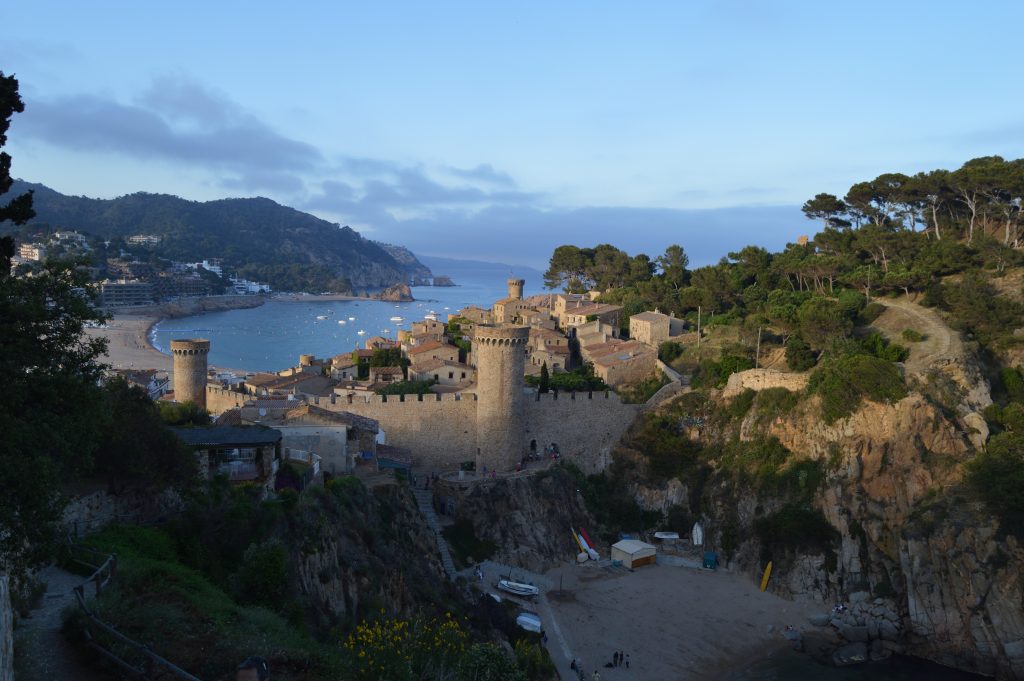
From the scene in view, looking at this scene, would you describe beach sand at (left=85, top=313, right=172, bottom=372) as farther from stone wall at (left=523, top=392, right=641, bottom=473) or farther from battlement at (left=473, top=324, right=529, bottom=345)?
stone wall at (left=523, top=392, right=641, bottom=473)

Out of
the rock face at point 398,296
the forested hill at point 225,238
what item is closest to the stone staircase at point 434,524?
the rock face at point 398,296

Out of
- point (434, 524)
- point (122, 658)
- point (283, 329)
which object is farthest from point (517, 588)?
point (283, 329)

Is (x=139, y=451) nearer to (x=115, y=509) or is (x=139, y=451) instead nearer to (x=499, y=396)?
(x=115, y=509)

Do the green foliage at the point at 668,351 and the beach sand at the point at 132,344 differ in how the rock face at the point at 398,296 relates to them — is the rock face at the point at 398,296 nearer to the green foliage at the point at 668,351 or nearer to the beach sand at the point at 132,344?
the beach sand at the point at 132,344

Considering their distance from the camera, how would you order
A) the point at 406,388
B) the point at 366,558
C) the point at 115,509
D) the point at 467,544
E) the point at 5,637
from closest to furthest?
the point at 5,637 < the point at 115,509 < the point at 366,558 < the point at 467,544 < the point at 406,388

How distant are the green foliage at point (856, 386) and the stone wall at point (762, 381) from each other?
92 cm

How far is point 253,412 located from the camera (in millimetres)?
22078

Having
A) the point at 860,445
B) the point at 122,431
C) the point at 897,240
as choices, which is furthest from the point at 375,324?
the point at 122,431

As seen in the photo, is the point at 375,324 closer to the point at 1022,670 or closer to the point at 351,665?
the point at 1022,670

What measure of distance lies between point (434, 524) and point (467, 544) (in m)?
1.53

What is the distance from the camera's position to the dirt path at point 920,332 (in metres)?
26.7

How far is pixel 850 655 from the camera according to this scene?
20.5 m

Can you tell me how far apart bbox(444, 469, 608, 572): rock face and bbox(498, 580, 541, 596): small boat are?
1.59 m

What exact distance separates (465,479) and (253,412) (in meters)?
6.69
